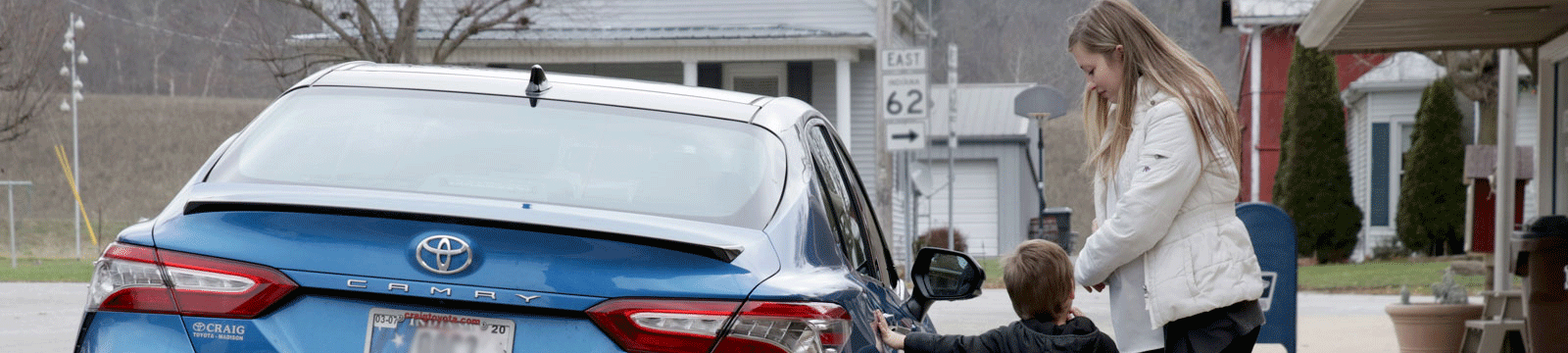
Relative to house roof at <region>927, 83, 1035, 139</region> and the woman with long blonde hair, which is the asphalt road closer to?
the woman with long blonde hair

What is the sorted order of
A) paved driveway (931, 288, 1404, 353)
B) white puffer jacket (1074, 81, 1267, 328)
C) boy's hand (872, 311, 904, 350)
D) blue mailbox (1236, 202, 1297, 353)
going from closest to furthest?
boy's hand (872, 311, 904, 350) → white puffer jacket (1074, 81, 1267, 328) → blue mailbox (1236, 202, 1297, 353) → paved driveway (931, 288, 1404, 353)

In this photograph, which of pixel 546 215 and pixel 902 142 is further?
pixel 902 142

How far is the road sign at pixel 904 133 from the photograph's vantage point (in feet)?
49.7

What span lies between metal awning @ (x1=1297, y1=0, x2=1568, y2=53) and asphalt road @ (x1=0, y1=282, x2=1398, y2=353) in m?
2.44

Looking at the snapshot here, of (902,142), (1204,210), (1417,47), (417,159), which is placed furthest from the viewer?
(902,142)

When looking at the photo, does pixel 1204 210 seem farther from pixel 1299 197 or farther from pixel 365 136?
pixel 1299 197

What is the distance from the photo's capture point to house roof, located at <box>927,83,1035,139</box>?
107 ft

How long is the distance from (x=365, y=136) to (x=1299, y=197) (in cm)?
2434

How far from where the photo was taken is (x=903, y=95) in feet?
50.2

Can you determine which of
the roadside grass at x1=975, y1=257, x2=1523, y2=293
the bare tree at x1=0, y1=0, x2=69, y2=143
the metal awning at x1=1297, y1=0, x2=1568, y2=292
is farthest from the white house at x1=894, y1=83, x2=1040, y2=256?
the metal awning at x1=1297, y1=0, x2=1568, y2=292

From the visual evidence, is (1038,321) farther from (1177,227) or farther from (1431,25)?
(1431,25)

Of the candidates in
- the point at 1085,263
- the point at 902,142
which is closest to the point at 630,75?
the point at 902,142

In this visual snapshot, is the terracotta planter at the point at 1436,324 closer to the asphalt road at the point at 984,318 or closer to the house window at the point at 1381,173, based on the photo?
the asphalt road at the point at 984,318

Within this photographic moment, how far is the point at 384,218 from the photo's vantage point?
8.75ft
